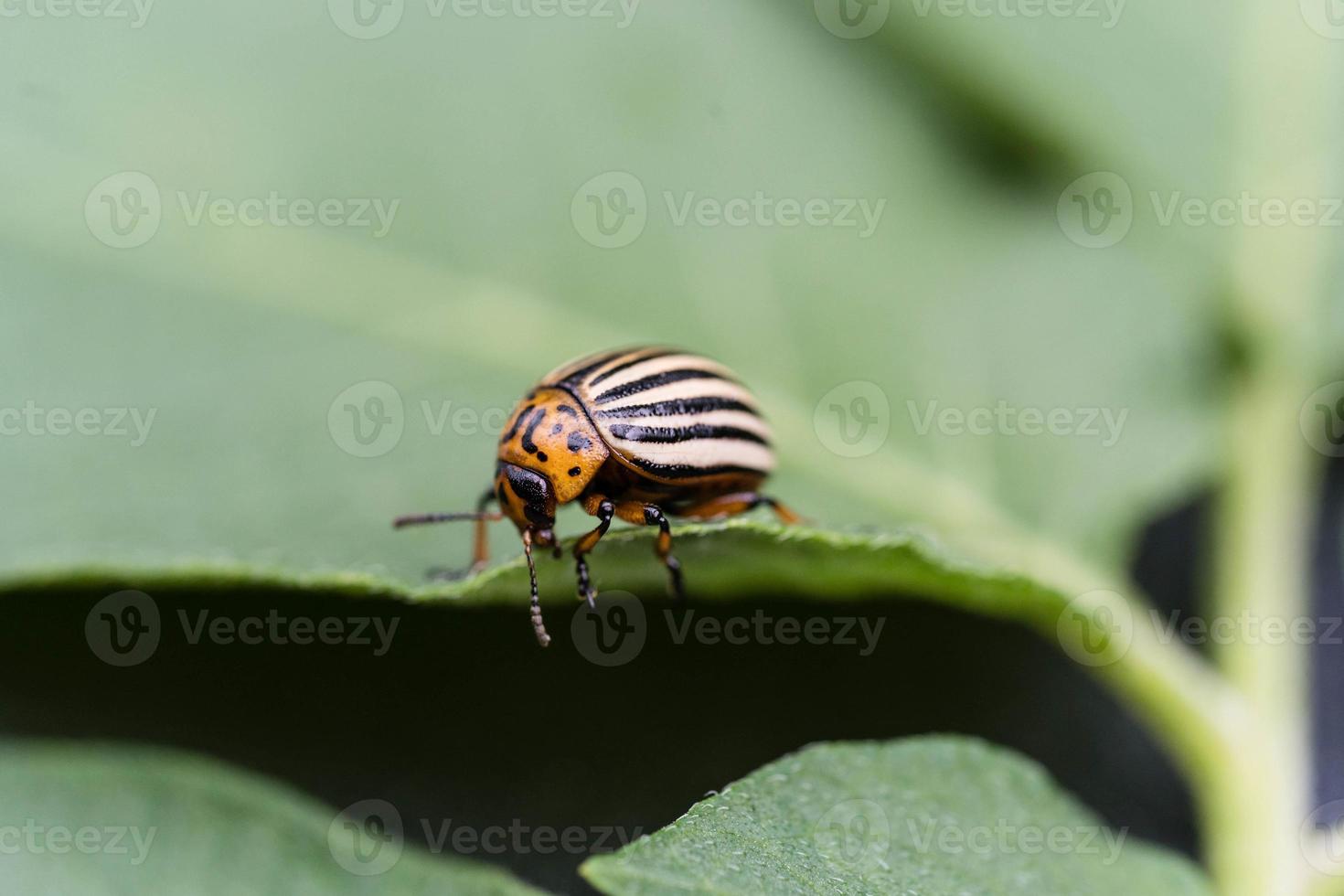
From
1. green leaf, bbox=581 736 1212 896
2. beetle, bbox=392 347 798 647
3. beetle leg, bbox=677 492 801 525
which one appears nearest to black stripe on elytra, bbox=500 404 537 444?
beetle, bbox=392 347 798 647

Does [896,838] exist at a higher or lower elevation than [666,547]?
lower

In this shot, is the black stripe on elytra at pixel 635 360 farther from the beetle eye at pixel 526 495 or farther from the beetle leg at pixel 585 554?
the beetle leg at pixel 585 554

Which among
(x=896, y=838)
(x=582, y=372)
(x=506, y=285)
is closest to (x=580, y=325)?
(x=506, y=285)

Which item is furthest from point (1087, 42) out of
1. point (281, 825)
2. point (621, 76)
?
point (281, 825)

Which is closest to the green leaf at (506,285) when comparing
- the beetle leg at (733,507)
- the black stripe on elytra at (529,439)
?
the beetle leg at (733,507)

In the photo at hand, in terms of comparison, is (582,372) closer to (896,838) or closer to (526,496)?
(526,496)

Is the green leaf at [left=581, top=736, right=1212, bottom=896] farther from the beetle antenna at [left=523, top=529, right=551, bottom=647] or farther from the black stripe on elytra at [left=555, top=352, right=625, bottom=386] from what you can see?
the black stripe on elytra at [left=555, top=352, right=625, bottom=386]
